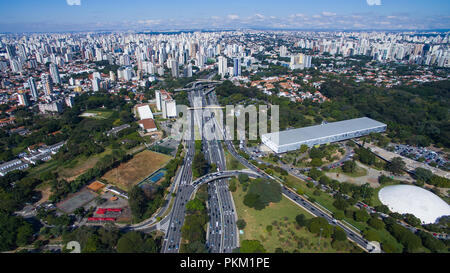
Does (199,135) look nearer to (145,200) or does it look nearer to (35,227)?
(145,200)

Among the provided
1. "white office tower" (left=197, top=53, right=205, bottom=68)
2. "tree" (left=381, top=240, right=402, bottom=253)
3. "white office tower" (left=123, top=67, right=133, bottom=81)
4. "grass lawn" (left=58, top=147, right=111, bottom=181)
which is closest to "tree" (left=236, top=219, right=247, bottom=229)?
"tree" (left=381, top=240, right=402, bottom=253)

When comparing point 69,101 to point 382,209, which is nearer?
point 382,209

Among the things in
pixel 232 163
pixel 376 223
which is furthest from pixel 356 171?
pixel 232 163

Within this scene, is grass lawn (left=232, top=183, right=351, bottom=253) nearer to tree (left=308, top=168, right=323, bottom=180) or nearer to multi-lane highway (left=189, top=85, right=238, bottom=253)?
multi-lane highway (left=189, top=85, right=238, bottom=253)

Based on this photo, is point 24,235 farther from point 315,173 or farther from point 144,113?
point 144,113

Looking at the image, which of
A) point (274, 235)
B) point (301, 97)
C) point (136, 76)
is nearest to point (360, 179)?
point (274, 235)
